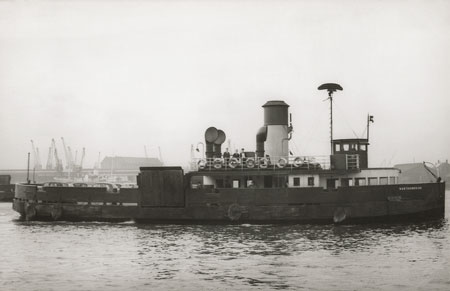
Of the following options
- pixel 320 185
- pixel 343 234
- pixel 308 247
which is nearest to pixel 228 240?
pixel 308 247

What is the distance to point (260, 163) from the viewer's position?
112 ft

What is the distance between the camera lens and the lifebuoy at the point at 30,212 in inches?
1442

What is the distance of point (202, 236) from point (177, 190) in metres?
5.60

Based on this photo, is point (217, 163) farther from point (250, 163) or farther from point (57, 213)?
point (57, 213)

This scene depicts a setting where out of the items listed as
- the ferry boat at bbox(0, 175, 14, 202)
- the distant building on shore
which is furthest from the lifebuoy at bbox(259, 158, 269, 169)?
the distant building on shore

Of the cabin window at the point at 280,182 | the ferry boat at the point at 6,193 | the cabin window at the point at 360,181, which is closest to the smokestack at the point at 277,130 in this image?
the cabin window at the point at 280,182

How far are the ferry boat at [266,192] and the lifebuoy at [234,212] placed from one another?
59 millimetres

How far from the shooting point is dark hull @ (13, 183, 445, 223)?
31438 millimetres

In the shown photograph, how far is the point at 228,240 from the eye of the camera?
88.4 ft

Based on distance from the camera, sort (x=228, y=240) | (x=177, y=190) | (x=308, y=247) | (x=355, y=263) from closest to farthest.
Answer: (x=355, y=263) < (x=308, y=247) < (x=228, y=240) < (x=177, y=190)

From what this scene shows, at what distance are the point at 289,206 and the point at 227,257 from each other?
973 cm

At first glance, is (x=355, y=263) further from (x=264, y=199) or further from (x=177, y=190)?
(x=177, y=190)

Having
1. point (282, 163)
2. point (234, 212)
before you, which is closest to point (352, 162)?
point (282, 163)

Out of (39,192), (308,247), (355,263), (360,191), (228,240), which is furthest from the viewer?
(39,192)
